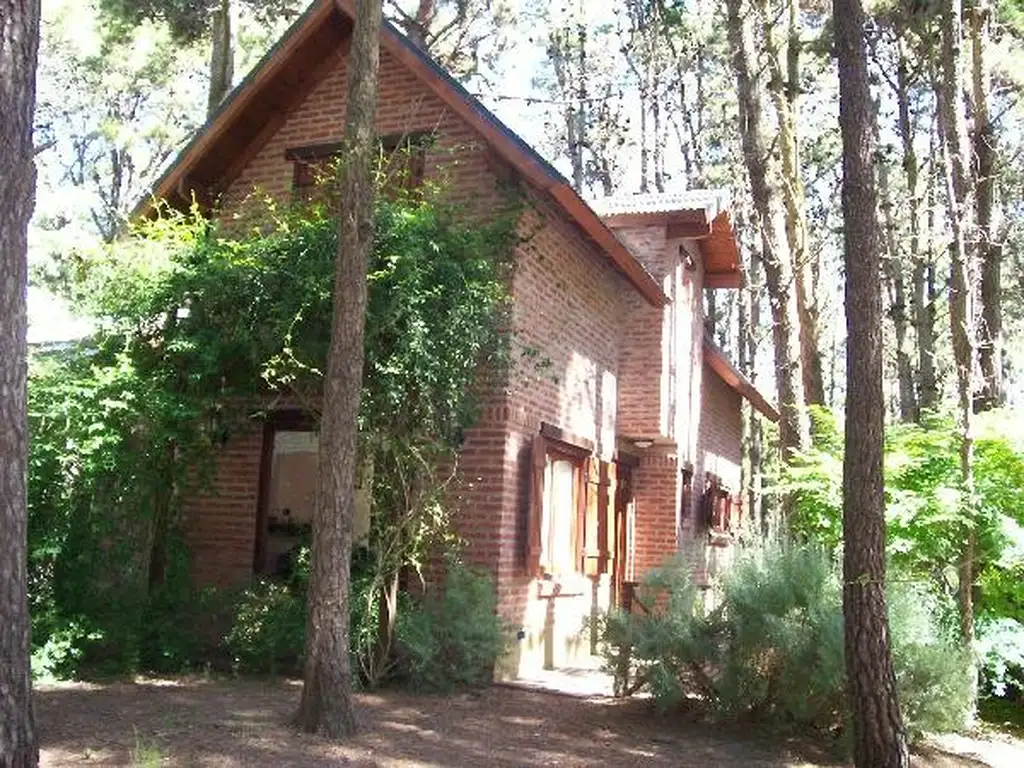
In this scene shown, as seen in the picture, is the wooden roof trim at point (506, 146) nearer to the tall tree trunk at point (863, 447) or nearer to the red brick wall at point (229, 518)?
the tall tree trunk at point (863, 447)

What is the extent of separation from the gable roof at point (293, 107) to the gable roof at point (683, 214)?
1169 millimetres

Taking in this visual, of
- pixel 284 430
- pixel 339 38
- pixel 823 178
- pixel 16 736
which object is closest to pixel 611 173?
pixel 823 178

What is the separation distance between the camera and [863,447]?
22.1 feet

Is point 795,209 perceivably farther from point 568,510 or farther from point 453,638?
point 453,638

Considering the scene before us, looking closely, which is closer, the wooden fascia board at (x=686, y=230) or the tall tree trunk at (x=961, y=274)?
the tall tree trunk at (x=961, y=274)

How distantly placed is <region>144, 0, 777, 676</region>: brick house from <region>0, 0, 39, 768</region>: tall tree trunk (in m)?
5.67

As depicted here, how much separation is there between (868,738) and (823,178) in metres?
23.0

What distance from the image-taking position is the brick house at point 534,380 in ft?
32.7

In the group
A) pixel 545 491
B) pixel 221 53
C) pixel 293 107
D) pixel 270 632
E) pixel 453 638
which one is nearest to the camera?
pixel 453 638

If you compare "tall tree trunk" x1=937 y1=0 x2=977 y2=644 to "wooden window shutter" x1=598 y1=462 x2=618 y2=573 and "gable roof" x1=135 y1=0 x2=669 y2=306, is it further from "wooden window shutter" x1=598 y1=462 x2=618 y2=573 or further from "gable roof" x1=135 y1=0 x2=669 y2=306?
"wooden window shutter" x1=598 y1=462 x2=618 y2=573

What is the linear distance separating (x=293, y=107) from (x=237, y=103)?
0.84 meters

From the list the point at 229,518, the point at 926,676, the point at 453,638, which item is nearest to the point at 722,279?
the point at 229,518

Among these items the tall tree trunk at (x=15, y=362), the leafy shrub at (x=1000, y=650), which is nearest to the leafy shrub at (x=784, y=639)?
the leafy shrub at (x=1000, y=650)

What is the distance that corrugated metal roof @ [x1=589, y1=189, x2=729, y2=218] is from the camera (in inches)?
514
